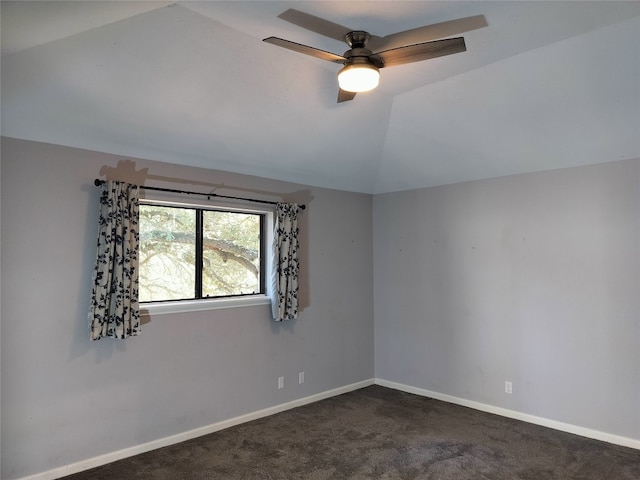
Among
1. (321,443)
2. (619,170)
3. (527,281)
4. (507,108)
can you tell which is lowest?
(321,443)

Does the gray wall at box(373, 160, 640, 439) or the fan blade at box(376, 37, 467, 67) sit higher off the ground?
the fan blade at box(376, 37, 467, 67)

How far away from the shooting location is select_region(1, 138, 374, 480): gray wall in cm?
280

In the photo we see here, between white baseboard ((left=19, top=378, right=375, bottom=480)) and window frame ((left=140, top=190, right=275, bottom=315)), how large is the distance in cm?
102

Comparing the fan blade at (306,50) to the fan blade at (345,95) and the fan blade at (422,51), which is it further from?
the fan blade at (345,95)

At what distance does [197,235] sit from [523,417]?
3.45 m

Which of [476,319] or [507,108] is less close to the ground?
[507,108]

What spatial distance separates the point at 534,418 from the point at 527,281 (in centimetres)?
125

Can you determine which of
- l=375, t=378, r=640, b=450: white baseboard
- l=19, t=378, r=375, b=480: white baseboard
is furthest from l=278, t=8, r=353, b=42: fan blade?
l=375, t=378, r=640, b=450: white baseboard

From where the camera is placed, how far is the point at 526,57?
9.53 feet

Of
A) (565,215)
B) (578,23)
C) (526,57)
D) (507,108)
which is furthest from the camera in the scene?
(565,215)

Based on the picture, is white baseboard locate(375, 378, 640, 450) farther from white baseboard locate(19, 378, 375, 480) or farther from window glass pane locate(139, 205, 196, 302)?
window glass pane locate(139, 205, 196, 302)

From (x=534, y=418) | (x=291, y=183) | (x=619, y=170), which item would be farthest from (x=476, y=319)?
(x=291, y=183)

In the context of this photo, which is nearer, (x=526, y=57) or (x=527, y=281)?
(x=526, y=57)

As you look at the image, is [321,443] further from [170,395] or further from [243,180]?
[243,180]
